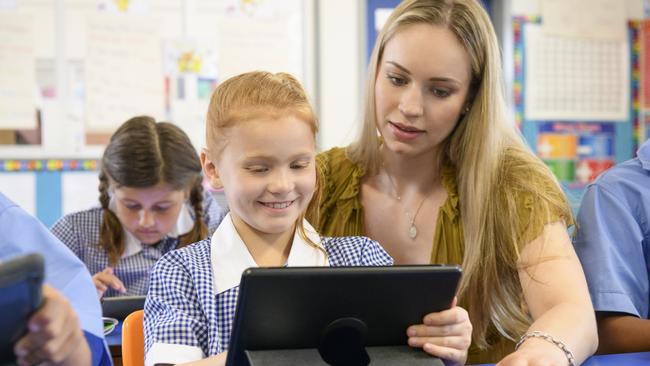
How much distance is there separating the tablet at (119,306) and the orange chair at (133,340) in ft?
1.70

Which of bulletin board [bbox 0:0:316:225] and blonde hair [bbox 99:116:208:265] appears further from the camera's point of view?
bulletin board [bbox 0:0:316:225]

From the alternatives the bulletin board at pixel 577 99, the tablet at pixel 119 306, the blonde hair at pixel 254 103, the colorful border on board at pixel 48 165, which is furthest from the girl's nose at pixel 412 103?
the bulletin board at pixel 577 99

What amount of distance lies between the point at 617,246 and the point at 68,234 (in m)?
1.73

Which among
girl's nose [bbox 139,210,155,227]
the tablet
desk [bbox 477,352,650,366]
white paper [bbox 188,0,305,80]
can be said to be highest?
white paper [bbox 188,0,305,80]

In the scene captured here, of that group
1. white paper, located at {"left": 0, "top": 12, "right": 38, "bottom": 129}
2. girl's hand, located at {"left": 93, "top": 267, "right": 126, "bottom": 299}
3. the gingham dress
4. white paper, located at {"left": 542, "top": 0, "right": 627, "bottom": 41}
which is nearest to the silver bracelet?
the gingham dress

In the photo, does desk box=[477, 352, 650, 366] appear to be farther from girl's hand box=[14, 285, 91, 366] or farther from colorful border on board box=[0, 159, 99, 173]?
colorful border on board box=[0, 159, 99, 173]

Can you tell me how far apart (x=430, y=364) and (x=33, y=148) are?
303 centimetres

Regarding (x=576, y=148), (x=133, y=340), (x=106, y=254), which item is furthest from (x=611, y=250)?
(x=576, y=148)

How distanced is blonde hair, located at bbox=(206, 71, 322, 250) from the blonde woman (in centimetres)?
31

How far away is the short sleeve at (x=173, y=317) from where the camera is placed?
3.62ft

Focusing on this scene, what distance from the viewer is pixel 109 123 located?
3.58 meters

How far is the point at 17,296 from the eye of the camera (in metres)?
0.65

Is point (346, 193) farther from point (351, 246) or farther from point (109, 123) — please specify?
point (109, 123)

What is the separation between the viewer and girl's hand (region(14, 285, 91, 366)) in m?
0.70
